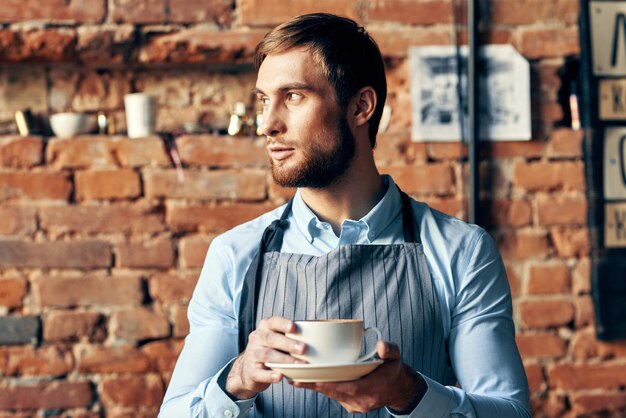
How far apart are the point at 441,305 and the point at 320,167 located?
0.90 feet

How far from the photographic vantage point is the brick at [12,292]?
2.12 m

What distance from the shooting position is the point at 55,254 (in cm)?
214

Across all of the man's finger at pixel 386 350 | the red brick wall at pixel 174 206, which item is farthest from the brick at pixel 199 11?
the man's finger at pixel 386 350

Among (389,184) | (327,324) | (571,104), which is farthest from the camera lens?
(571,104)

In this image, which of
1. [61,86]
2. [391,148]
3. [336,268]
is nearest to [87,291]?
[61,86]

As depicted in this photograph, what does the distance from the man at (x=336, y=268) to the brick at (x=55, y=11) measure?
0.75 m

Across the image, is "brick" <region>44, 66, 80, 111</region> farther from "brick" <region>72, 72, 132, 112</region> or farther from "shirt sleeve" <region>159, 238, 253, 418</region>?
"shirt sleeve" <region>159, 238, 253, 418</region>

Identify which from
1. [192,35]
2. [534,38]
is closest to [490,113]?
[534,38]

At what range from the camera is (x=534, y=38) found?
2.23 metres

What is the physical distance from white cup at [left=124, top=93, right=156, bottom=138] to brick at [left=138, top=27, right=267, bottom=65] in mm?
87

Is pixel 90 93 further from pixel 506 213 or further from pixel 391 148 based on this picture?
pixel 506 213

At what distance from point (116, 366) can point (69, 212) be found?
0.36 m

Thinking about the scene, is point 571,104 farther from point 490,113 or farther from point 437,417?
point 437,417

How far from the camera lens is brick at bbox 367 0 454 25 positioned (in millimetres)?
2201
